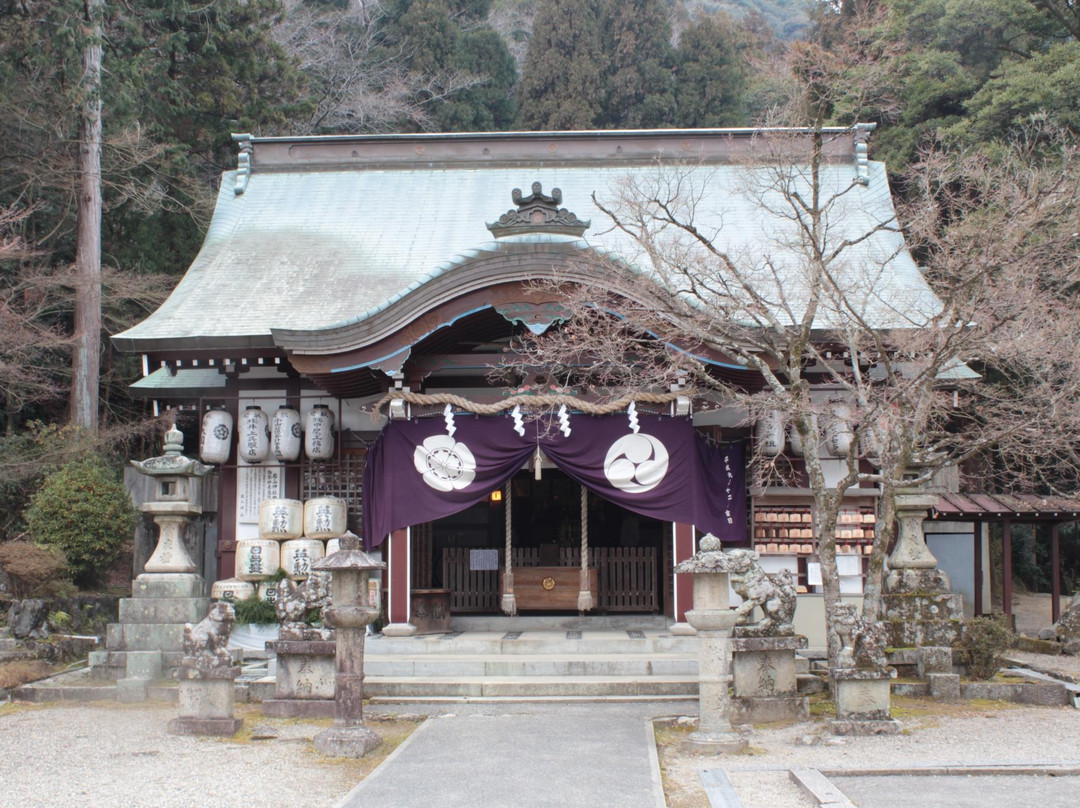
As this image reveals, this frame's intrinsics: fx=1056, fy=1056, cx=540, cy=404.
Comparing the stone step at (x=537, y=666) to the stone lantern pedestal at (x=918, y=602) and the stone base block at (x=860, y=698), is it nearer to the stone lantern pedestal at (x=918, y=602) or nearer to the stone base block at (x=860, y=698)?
the stone lantern pedestal at (x=918, y=602)

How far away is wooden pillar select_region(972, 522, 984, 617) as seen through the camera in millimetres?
15648

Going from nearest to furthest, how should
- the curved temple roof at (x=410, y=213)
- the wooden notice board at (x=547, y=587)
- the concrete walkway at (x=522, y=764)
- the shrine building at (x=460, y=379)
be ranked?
the concrete walkway at (x=522, y=764) → the shrine building at (x=460, y=379) → the wooden notice board at (x=547, y=587) → the curved temple roof at (x=410, y=213)

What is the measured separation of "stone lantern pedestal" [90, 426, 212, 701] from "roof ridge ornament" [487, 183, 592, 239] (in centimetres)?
442

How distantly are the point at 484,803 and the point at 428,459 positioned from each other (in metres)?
6.15

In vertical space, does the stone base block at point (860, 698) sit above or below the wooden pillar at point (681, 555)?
below

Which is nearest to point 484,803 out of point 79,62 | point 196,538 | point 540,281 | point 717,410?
point 540,281

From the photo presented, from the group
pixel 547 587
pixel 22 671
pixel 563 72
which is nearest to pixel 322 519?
pixel 547 587

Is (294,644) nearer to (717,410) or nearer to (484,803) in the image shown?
(484,803)

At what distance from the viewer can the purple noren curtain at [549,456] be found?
1220cm

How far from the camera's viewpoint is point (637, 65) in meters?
30.5

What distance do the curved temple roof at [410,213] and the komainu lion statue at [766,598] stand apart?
4415 millimetres

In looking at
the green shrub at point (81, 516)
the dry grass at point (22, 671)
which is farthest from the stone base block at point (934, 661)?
the green shrub at point (81, 516)

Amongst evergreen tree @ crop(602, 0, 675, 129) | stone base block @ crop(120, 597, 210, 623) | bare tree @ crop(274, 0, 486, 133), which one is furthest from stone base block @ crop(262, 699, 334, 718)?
evergreen tree @ crop(602, 0, 675, 129)

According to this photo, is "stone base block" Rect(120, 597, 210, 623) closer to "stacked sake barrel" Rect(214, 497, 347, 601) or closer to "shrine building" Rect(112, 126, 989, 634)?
"stacked sake barrel" Rect(214, 497, 347, 601)
